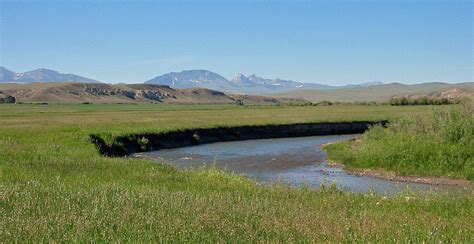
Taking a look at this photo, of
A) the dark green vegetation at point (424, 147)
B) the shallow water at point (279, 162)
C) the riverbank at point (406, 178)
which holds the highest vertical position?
the dark green vegetation at point (424, 147)

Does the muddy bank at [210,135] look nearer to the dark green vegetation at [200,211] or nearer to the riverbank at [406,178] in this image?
the riverbank at [406,178]

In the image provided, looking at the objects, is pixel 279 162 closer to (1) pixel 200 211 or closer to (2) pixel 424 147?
(2) pixel 424 147

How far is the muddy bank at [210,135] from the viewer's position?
134 ft

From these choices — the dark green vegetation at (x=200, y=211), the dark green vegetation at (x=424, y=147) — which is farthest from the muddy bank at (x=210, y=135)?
the dark green vegetation at (x=200, y=211)

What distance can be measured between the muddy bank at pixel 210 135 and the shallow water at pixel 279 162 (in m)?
1.45

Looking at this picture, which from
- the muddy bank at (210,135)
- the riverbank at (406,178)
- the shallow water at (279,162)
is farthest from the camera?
the muddy bank at (210,135)

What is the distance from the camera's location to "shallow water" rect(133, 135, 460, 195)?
27438 millimetres

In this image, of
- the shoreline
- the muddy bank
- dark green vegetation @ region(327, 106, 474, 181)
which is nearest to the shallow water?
the shoreline

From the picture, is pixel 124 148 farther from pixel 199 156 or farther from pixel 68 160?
pixel 68 160

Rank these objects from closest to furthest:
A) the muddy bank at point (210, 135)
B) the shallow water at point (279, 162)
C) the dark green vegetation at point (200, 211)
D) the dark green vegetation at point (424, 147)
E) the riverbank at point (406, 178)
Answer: the dark green vegetation at point (200, 211)
the shallow water at point (279, 162)
the riverbank at point (406, 178)
the dark green vegetation at point (424, 147)
the muddy bank at point (210, 135)

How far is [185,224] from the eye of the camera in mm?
11812

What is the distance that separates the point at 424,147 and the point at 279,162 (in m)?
9.02

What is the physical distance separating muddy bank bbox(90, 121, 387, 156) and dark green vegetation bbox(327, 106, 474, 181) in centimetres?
1421

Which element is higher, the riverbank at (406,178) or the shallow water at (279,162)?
the riverbank at (406,178)
